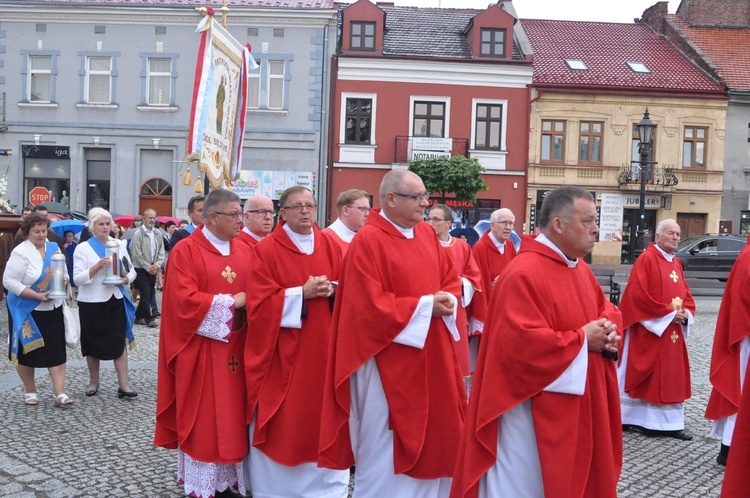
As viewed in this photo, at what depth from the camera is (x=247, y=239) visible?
5695 millimetres

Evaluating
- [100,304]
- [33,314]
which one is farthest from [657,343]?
[33,314]

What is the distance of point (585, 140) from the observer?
2925 centimetres

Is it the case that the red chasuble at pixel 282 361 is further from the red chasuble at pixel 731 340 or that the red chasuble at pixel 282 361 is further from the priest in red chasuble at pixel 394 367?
the red chasuble at pixel 731 340

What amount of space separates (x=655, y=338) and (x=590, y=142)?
2317 cm

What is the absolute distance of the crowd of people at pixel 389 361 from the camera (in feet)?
11.8

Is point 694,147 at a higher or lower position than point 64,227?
higher

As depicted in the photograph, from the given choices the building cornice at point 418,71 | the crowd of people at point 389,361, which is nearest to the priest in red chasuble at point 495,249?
the crowd of people at point 389,361

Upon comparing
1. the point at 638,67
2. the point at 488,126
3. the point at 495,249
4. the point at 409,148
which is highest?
the point at 638,67

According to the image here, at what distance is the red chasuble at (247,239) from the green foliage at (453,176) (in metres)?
19.0

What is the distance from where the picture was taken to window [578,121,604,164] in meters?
29.2

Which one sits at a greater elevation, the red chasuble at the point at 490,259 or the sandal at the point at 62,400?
the red chasuble at the point at 490,259

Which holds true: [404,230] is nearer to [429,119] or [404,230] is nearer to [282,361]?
[282,361]

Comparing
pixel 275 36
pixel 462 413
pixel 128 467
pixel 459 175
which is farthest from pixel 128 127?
pixel 462 413

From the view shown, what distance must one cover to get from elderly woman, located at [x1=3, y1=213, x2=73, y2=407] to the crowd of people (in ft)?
8.71
